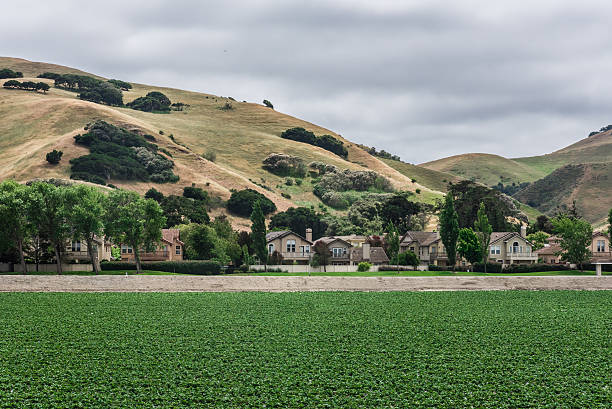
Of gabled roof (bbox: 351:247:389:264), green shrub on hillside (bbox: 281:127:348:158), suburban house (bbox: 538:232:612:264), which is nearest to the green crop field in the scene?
suburban house (bbox: 538:232:612:264)

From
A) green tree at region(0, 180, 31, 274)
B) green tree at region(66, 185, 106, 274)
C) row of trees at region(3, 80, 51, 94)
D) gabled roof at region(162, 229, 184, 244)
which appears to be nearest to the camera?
green tree at region(0, 180, 31, 274)

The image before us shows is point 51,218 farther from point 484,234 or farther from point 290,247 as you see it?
point 484,234

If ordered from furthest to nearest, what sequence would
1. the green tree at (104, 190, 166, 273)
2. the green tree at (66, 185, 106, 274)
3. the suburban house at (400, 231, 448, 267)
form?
the suburban house at (400, 231, 448, 267)
the green tree at (104, 190, 166, 273)
the green tree at (66, 185, 106, 274)

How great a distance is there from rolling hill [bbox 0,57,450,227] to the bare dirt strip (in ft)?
253

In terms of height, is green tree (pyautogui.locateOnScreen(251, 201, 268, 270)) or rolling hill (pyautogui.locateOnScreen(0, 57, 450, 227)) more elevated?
rolling hill (pyautogui.locateOnScreen(0, 57, 450, 227))

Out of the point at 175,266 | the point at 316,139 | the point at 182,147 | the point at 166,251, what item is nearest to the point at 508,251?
the point at 166,251

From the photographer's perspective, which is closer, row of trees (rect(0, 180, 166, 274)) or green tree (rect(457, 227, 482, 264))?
row of trees (rect(0, 180, 166, 274))

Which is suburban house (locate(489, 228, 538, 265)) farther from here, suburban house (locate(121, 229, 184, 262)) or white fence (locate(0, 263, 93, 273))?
white fence (locate(0, 263, 93, 273))

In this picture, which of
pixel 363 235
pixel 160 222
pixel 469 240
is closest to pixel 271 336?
pixel 160 222

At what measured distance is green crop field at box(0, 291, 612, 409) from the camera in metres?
13.9

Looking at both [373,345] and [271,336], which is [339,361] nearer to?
[373,345]

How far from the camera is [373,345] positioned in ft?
63.4

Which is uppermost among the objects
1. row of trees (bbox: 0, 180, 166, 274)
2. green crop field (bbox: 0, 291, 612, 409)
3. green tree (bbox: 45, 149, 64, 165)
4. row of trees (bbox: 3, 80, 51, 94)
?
row of trees (bbox: 3, 80, 51, 94)

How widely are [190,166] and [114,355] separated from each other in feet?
401
